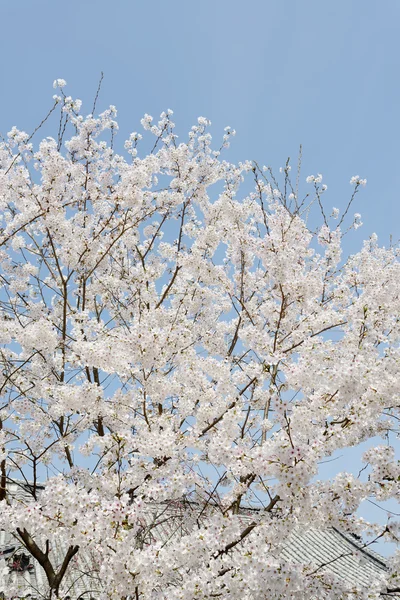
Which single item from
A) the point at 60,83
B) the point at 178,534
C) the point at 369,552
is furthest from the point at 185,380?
the point at 369,552

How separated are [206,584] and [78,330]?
9.60ft

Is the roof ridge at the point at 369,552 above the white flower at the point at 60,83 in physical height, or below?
below

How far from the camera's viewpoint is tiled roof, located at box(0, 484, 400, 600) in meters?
7.15

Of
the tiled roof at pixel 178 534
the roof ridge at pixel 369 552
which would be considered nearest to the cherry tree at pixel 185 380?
the tiled roof at pixel 178 534

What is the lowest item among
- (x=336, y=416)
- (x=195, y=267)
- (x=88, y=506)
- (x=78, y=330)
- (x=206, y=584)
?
(x=206, y=584)

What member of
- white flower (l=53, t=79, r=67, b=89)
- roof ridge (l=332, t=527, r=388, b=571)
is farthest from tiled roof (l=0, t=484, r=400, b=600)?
white flower (l=53, t=79, r=67, b=89)

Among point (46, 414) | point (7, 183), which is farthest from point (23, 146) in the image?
point (46, 414)

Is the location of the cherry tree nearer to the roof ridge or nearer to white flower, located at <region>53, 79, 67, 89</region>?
white flower, located at <region>53, 79, 67, 89</region>

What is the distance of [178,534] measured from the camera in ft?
23.0

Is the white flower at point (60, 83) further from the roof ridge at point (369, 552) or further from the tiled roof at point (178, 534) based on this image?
the roof ridge at point (369, 552)

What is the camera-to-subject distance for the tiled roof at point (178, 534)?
7147mm

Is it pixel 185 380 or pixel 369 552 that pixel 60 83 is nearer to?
pixel 185 380

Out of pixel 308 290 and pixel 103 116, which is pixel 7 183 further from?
pixel 308 290

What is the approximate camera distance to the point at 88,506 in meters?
4.23
